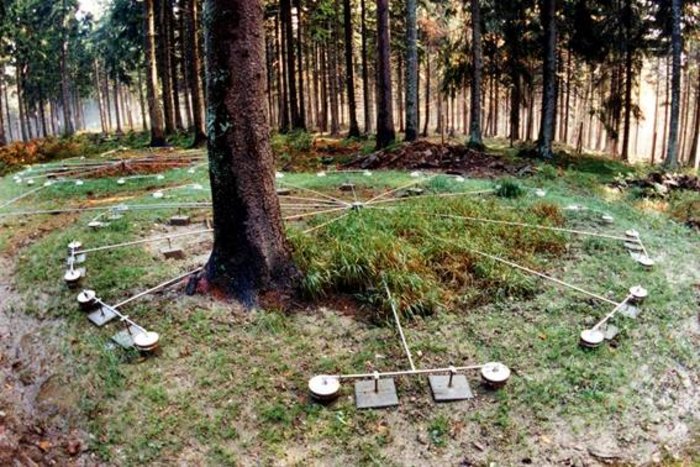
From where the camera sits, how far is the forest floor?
2.78m

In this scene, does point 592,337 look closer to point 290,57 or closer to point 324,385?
point 324,385

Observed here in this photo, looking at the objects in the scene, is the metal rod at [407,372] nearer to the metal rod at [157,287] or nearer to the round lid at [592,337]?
the round lid at [592,337]

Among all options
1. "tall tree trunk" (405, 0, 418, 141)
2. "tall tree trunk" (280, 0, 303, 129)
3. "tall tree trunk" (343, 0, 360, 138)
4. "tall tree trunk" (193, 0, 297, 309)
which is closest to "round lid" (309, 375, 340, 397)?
"tall tree trunk" (193, 0, 297, 309)

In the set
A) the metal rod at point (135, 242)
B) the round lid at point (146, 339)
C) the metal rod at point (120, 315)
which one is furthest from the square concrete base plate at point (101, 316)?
the metal rod at point (135, 242)

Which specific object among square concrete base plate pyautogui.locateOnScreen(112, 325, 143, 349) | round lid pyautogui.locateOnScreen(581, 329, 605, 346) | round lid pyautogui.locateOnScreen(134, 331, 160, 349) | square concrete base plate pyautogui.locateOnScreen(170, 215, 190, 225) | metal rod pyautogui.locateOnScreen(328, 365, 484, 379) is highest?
square concrete base plate pyautogui.locateOnScreen(170, 215, 190, 225)

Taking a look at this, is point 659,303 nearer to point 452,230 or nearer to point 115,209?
point 452,230

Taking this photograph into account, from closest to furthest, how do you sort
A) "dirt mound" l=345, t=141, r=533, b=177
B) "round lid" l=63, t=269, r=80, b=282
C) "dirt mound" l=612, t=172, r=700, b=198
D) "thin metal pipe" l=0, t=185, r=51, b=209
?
"round lid" l=63, t=269, r=80, b=282, "thin metal pipe" l=0, t=185, r=51, b=209, "dirt mound" l=612, t=172, r=700, b=198, "dirt mound" l=345, t=141, r=533, b=177

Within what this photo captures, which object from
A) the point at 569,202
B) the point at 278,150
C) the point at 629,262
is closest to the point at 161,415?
the point at 629,262

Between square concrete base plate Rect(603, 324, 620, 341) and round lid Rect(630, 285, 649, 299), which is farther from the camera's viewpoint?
round lid Rect(630, 285, 649, 299)

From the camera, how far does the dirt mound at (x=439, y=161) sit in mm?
9664

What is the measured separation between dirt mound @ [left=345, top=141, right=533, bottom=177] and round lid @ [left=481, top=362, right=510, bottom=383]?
21.2ft

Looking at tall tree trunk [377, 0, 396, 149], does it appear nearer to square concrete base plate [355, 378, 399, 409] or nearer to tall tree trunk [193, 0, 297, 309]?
tall tree trunk [193, 0, 297, 309]

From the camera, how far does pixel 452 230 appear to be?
5.25 meters

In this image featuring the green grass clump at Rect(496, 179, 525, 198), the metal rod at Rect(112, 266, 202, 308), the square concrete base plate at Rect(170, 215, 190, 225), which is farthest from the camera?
the green grass clump at Rect(496, 179, 525, 198)
